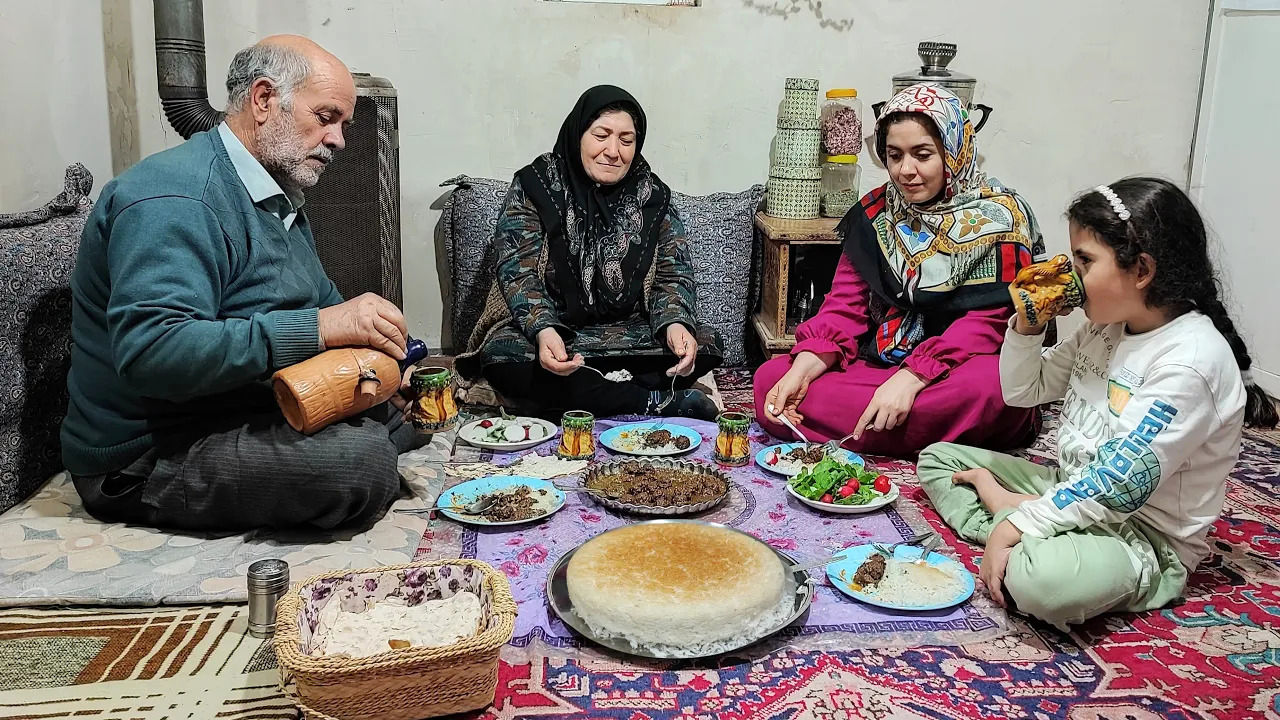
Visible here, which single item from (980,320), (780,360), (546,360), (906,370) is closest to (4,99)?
(546,360)

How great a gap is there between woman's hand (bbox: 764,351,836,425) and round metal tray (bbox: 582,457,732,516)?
0.42m

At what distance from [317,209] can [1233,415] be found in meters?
2.97

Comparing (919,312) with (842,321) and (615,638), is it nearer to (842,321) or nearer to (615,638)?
(842,321)

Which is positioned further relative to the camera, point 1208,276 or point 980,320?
point 980,320

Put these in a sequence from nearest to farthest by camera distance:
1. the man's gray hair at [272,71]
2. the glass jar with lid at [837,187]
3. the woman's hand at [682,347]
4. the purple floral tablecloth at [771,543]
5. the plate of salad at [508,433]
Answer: the purple floral tablecloth at [771,543] → the man's gray hair at [272,71] → the plate of salad at [508,433] → the woman's hand at [682,347] → the glass jar with lid at [837,187]

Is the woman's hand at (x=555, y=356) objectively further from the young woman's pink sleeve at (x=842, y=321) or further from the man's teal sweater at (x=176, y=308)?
the man's teal sweater at (x=176, y=308)

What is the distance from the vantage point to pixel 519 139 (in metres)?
4.22

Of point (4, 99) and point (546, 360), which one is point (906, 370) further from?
point (4, 99)

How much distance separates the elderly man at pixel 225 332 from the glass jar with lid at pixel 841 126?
86.1 inches


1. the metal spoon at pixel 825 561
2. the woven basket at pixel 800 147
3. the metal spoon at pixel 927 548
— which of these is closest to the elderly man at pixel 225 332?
the metal spoon at pixel 825 561

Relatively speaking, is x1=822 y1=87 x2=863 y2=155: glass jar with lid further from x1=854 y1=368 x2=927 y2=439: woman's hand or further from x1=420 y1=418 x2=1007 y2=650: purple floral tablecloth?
x1=420 y1=418 x2=1007 y2=650: purple floral tablecloth

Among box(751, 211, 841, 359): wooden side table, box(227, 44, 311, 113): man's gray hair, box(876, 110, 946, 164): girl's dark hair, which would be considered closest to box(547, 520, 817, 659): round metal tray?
box(227, 44, 311, 113): man's gray hair

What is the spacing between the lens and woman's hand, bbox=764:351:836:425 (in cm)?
→ 316

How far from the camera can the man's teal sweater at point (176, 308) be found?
2229 millimetres
